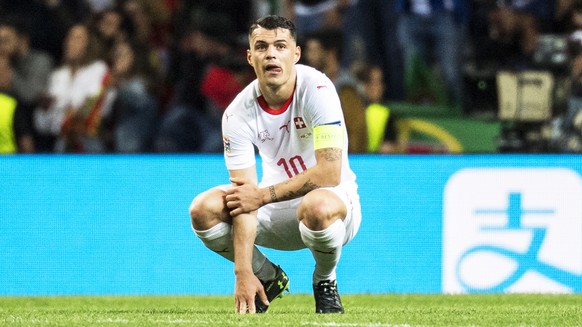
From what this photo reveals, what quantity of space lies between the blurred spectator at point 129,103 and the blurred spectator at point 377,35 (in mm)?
1750

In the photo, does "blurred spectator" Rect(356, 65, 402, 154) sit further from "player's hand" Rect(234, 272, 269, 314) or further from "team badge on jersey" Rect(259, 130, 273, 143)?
"player's hand" Rect(234, 272, 269, 314)

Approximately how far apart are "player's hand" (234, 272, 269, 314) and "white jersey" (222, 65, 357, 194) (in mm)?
557

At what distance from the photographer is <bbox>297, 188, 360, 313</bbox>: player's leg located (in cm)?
538

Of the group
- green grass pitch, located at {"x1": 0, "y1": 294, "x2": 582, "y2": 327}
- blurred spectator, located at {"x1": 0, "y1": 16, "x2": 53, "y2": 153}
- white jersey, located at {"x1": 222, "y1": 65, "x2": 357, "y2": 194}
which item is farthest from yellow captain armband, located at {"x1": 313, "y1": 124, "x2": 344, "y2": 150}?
blurred spectator, located at {"x1": 0, "y1": 16, "x2": 53, "y2": 153}

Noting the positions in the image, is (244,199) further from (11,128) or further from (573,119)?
(573,119)

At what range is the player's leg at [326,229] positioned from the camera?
17.7 feet

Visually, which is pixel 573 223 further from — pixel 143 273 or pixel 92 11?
pixel 92 11

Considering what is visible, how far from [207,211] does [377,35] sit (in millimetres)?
4908

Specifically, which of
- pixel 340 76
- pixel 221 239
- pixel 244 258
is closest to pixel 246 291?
pixel 244 258

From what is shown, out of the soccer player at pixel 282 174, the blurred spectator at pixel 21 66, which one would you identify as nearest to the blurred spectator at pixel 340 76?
the blurred spectator at pixel 21 66

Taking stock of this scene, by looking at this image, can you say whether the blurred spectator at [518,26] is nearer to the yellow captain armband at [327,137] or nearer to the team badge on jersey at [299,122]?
the team badge on jersey at [299,122]

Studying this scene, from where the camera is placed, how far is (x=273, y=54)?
5.55 m

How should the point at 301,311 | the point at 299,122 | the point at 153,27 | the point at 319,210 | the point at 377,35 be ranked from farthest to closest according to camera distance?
the point at 153,27 → the point at 377,35 → the point at 301,311 → the point at 299,122 → the point at 319,210

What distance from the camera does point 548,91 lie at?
9820mm
